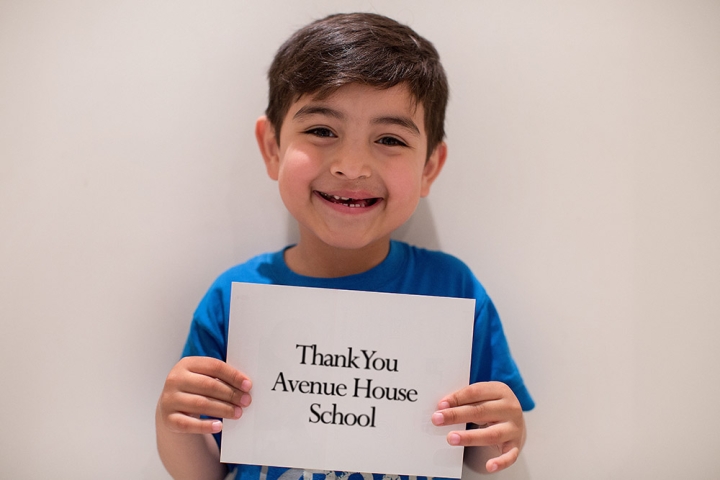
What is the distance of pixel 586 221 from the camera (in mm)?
845

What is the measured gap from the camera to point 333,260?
78 cm

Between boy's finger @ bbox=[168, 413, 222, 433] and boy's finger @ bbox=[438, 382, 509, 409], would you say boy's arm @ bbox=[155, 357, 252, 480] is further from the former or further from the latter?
boy's finger @ bbox=[438, 382, 509, 409]

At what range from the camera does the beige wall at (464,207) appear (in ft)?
2.71

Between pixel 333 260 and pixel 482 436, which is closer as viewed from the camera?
pixel 482 436

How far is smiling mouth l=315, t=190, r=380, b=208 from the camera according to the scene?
72cm

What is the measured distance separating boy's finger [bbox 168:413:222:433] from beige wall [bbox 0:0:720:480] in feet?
0.58

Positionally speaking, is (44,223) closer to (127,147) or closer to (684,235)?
(127,147)

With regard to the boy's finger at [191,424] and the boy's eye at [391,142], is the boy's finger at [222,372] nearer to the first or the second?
the boy's finger at [191,424]

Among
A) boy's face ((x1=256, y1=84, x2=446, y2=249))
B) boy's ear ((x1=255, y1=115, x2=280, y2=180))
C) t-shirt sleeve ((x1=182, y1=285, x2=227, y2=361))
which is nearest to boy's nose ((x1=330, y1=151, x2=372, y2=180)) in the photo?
boy's face ((x1=256, y1=84, x2=446, y2=249))

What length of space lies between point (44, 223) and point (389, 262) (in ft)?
1.68

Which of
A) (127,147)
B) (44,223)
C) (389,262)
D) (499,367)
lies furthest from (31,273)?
(499,367)

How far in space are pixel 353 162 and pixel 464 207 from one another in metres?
0.26

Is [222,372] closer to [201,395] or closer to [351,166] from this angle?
[201,395]

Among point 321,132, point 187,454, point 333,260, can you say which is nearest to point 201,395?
point 187,454
